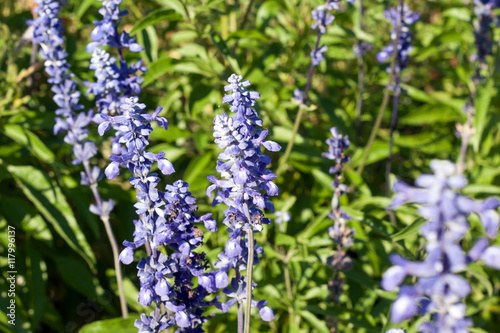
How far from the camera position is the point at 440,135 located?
5.02 meters

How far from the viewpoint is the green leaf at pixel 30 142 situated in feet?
11.6

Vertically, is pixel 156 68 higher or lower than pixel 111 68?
higher

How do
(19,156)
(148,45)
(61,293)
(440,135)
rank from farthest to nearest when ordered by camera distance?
(440,135) → (61,293) → (148,45) → (19,156)

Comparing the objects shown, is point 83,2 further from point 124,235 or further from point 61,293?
point 61,293

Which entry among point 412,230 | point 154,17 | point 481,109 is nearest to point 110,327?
point 412,230

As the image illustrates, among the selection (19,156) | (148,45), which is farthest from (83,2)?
(19,156)

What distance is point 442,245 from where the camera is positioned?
132cm

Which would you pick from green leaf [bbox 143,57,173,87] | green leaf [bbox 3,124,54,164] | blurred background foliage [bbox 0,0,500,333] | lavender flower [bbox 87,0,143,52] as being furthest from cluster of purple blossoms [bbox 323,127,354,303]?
green leaf [bbox 3,124,54,164]

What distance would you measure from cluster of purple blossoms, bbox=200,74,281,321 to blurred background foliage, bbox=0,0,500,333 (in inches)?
31.2

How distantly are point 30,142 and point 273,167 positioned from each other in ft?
6.38

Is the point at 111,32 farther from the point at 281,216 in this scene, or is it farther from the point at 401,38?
the point at 401,38

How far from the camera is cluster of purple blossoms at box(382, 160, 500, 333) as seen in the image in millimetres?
1257

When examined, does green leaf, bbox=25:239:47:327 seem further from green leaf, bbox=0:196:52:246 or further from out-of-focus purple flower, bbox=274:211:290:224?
out-of-focus purple flower, bbox=274:211:290:224

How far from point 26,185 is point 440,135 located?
11.1ft
